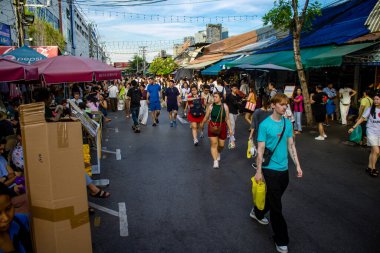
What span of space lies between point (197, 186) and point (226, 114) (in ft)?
6.18

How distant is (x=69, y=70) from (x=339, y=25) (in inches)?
455

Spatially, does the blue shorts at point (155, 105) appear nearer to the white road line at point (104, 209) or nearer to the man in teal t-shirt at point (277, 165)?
the white road line at point (104, 209)

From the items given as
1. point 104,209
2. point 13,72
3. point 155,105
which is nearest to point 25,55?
point 13,72

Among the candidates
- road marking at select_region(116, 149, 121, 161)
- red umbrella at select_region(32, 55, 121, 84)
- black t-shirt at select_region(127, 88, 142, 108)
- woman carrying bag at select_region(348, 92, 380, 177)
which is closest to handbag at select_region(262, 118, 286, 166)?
woman carrying bag at select_region(348, 92, 380, 177)

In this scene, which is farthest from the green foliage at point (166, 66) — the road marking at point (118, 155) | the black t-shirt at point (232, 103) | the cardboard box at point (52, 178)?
the cardboard box at point (52, 178)

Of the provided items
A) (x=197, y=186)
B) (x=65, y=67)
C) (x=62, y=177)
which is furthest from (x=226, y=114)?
(x=62, y=177)

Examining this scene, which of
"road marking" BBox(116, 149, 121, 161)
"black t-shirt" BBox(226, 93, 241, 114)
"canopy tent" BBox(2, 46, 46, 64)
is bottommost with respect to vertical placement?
"road marking" BBox(116, 149, 121, 161)

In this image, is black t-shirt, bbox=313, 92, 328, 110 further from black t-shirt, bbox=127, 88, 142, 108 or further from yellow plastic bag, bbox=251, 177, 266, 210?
yellow plastic bag, bbox=251, 177, 266, 210

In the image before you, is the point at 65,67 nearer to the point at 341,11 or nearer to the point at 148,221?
the point at 148,221

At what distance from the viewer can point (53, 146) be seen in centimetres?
293

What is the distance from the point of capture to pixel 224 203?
569cm

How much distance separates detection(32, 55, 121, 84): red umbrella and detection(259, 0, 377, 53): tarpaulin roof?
8.80m

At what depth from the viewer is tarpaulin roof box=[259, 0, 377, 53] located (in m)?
13.1

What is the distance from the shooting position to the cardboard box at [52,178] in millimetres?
2930
